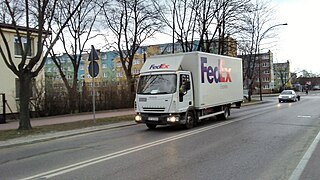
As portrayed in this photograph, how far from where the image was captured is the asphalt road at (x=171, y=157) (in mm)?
7387

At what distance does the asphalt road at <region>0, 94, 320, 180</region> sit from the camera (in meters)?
7.39

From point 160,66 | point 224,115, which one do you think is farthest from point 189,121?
point 224,115

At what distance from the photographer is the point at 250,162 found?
8.41m

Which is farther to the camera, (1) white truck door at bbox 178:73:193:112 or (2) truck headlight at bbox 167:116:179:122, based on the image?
(1) white truck door at bbox 178:73:193:112

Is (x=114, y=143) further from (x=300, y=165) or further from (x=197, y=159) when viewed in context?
(x=300, y=165)

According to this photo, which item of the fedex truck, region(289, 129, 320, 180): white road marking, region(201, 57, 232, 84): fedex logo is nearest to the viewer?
region(289, 129, 320, 180): white road marking

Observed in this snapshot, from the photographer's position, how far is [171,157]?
913cm

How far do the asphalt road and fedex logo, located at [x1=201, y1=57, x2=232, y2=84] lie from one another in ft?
13.7

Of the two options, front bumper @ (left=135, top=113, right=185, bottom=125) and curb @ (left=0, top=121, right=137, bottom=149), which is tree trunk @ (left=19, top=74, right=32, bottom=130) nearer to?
curb @ (left=0, top=121, right=137, bottom=149)

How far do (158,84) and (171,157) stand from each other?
6756mm

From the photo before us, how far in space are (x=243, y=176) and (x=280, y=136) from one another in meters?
6.22

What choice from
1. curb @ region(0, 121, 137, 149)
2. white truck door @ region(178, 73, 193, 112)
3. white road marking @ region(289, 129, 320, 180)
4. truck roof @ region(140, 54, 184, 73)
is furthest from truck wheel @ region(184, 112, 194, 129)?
white road marking @ region(289, 129, 320, 180)

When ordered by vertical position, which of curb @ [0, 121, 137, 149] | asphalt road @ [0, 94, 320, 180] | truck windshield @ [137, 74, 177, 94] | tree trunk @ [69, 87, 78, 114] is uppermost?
truck windshield @ [137, 74, 177, 94]

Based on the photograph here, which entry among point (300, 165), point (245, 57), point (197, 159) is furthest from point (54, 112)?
point (245, 57)
